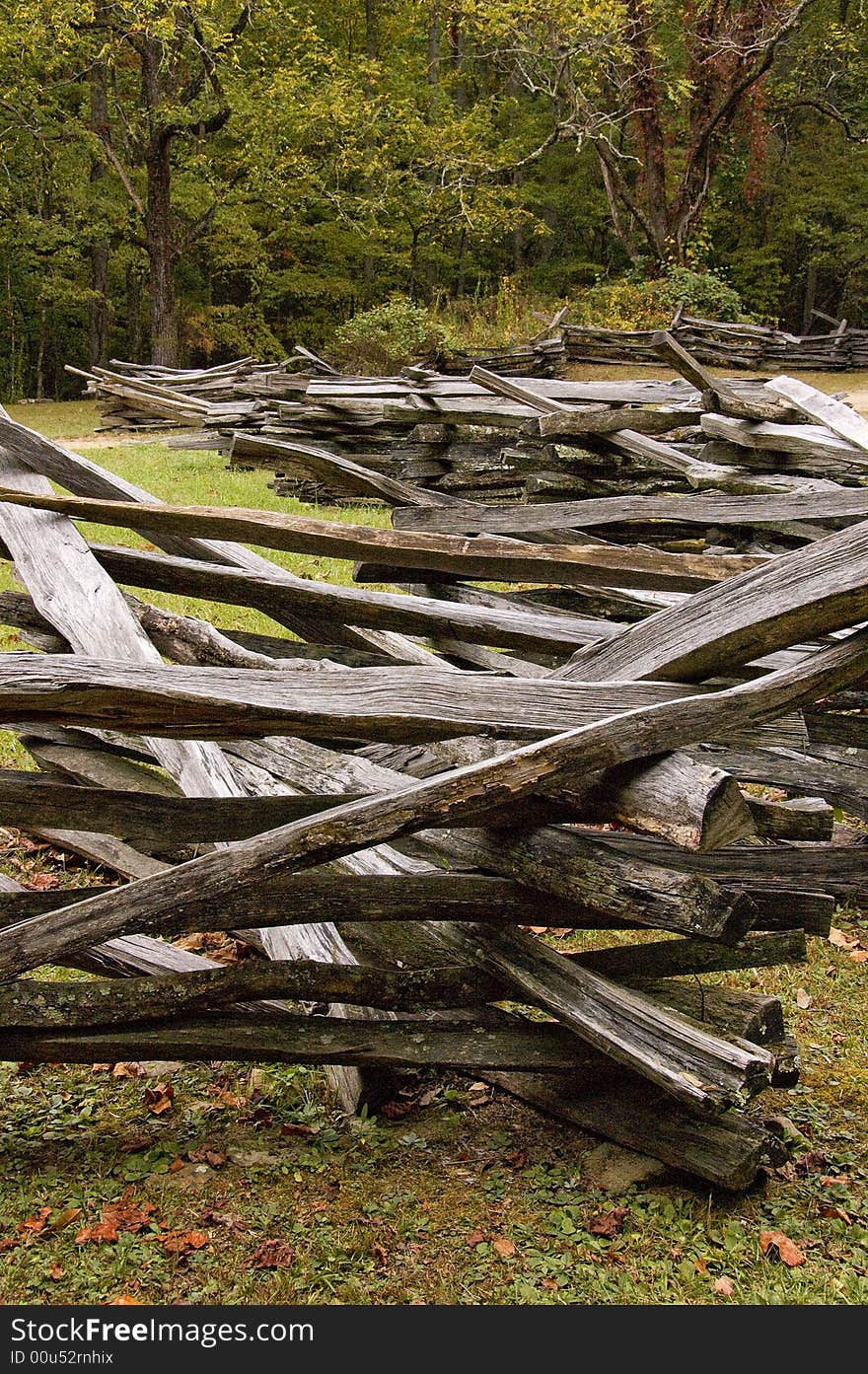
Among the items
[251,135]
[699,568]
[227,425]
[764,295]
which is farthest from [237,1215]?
[764,295]

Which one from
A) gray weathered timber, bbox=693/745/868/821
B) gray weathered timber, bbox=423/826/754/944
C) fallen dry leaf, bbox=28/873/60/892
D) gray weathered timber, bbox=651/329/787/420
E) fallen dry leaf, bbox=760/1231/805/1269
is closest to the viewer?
gray weathered timber, bbox=423/826/754/944

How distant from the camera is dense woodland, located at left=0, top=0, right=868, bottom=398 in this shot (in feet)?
69.7

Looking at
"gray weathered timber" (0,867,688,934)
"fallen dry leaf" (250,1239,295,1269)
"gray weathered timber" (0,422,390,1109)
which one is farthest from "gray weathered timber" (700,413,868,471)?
"fallen dry leaf" (250,1239,295,1269)

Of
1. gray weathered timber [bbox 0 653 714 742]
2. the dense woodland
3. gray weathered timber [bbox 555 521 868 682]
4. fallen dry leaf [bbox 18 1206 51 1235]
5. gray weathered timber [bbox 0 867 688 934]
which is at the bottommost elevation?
fallen dry leaf [bbox 18 1206 51 1235]

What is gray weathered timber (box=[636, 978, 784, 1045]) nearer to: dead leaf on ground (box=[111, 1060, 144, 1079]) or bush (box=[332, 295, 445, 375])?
dead leaf on ground (box=[111, 1060, 144, 1079])

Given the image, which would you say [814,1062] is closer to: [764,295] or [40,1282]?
[40,1282]

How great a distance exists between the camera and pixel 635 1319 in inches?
85.1

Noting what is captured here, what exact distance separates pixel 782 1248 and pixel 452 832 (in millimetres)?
1204

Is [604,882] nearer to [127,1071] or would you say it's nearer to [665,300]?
[127,1071]

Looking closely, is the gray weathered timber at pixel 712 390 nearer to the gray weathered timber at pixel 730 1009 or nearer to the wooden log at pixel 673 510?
the wooden log at pixel 673 510

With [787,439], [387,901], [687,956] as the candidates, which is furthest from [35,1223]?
[787,439]

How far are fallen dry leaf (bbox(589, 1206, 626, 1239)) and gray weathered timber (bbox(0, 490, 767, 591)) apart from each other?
168 centimetres

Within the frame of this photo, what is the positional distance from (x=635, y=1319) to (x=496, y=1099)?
36.1 inches

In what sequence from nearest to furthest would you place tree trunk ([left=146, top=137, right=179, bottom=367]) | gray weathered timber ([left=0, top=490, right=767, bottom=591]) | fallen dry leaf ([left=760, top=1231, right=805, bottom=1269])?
fallen dry leaf ([left=760, top=1231, right=805, bottom=1269]) → gray weathered timber ([left=0, top=490, right=767, bottom=591]) → tree trunk ([left=146, top=137, right=179, bottom=367])
